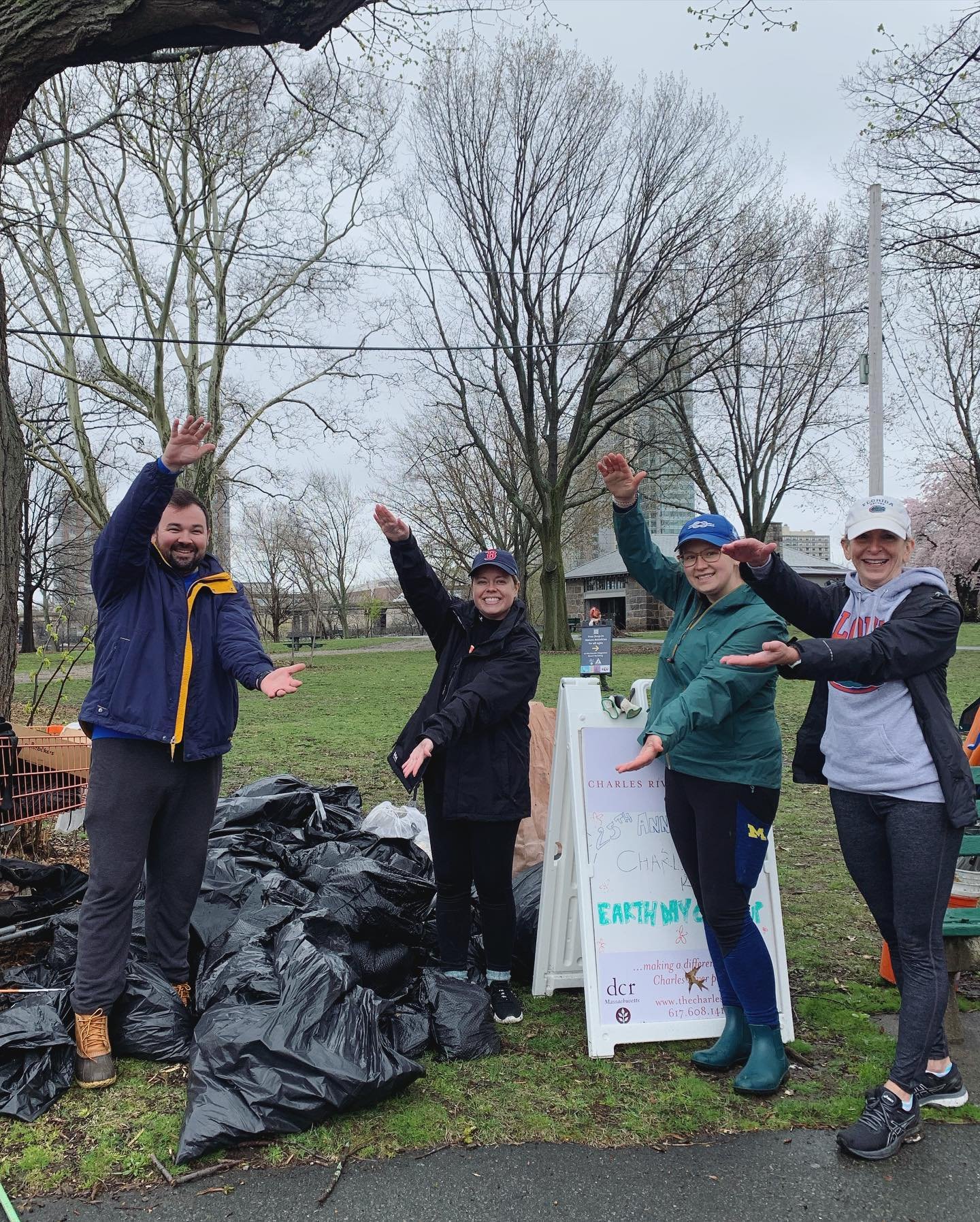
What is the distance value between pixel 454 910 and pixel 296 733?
7.50 metres

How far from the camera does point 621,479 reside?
10.7 feet


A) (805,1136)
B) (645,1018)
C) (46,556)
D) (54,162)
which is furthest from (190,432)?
(46,556)

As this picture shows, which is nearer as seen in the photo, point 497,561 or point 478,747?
point 478,747

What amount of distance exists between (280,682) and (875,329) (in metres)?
13.4

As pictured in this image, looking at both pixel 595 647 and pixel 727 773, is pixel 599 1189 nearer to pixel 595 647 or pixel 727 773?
pixel 727 773

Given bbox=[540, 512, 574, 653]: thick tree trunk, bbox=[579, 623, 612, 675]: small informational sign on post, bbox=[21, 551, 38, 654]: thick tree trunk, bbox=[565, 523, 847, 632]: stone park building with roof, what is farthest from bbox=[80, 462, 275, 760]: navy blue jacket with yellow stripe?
bbox=[565, 523, 847, 632]: stone park building with roof

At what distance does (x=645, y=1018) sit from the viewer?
319cm

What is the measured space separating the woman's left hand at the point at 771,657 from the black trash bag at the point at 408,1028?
169cm

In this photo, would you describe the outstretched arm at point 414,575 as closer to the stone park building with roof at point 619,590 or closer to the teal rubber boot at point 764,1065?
the teal rubber boot at point 764,1065

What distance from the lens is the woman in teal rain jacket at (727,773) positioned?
278 cm

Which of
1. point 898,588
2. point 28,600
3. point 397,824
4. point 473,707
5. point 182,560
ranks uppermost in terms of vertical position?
point 28,600

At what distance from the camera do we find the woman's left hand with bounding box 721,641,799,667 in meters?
2.48

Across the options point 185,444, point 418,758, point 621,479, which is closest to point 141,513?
point 185,444

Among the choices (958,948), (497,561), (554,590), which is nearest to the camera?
(958,948)
